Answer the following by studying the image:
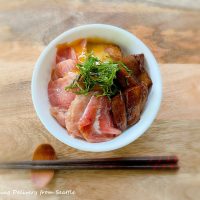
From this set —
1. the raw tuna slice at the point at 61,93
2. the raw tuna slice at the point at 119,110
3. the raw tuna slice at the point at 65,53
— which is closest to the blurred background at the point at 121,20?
the raw tuna slice at the point at 65,53

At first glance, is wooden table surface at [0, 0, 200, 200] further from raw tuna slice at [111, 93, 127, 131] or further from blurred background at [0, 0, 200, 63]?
raw tuna slice at [111, 93, 127, 131]

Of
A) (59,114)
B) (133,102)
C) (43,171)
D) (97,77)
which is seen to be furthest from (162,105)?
(43,171)

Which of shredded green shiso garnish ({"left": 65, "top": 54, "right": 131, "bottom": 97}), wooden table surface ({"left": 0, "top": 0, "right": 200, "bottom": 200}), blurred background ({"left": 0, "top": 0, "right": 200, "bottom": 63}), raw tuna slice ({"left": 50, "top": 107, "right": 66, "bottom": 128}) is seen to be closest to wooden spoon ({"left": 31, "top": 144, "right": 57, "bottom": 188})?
wooden table surface ({"left": 0, "top": 0, "right": 200, "bottom": 200})

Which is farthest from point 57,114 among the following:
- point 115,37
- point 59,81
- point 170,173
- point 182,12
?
point 182,12

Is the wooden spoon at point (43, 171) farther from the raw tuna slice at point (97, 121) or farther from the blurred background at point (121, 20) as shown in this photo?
the blurred background at point (121, 20)

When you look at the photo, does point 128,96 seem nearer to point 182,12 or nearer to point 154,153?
point 154,153

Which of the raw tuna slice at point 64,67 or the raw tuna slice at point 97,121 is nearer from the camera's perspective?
the raw tuna slice at point 97,121
